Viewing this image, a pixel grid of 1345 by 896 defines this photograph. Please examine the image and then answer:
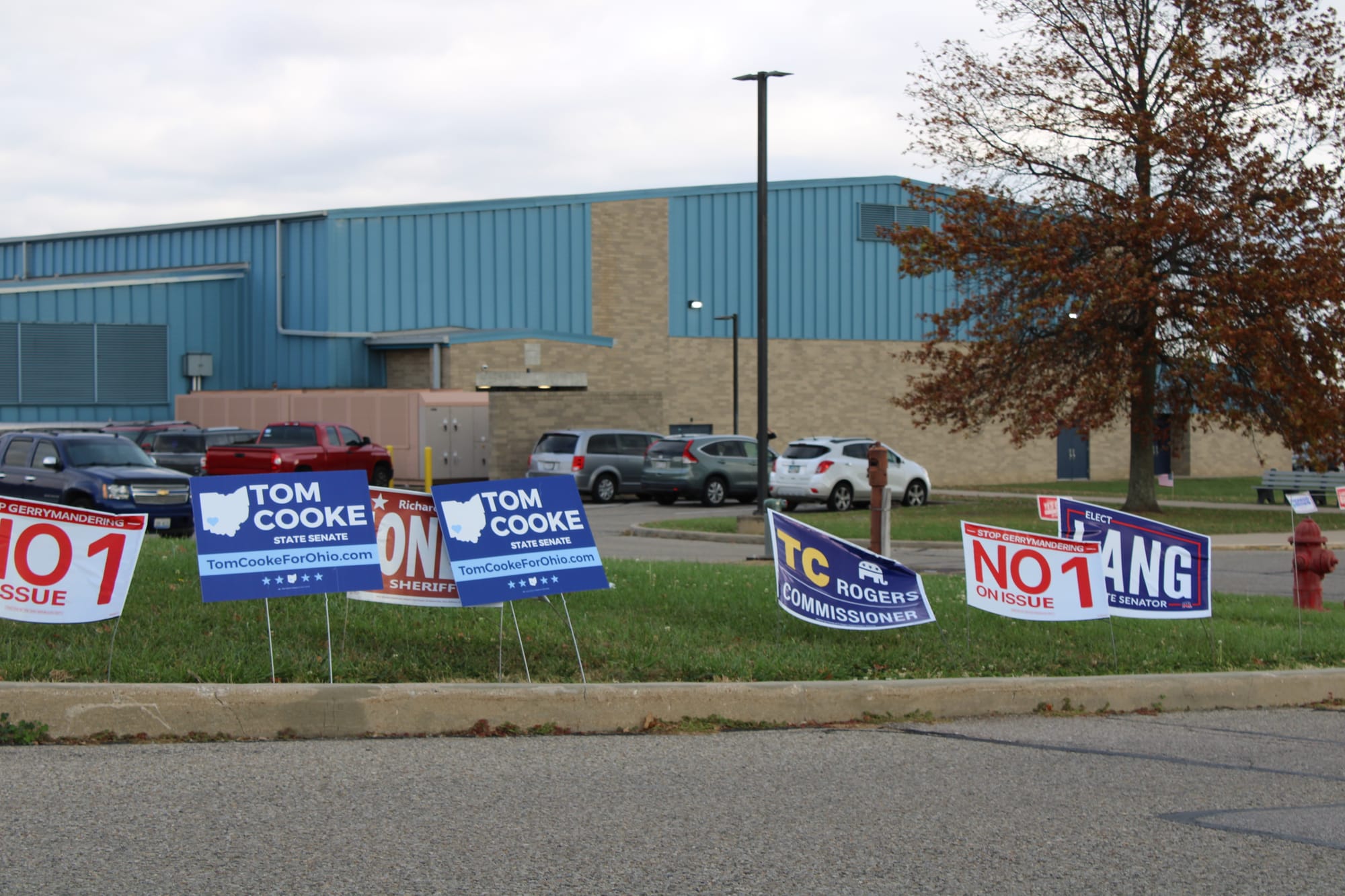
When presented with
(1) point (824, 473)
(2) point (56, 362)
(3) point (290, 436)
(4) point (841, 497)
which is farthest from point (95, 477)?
(2) point (56, 362)

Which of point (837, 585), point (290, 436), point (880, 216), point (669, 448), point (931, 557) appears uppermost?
point (880, 216)

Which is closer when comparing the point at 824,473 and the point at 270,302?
the point at 824,473

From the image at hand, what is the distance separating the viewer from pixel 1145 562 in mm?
10531

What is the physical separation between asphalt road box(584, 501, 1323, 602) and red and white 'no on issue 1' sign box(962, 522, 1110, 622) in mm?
5919

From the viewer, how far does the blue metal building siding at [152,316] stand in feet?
127

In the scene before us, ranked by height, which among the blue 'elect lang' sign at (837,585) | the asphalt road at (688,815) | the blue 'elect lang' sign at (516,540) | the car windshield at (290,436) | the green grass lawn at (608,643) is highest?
the car windshield at (290,436)

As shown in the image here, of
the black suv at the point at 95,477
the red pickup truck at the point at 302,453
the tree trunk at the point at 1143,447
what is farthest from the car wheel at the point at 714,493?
the black suv at the point at 95,477

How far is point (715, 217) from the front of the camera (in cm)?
4275

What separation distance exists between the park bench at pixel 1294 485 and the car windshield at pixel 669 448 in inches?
527

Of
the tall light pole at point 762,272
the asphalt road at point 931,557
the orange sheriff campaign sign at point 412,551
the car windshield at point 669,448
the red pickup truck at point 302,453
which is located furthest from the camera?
the car windshield at point 669,448

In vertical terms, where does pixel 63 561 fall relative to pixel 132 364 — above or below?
below

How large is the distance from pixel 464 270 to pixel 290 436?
1180 centimetres

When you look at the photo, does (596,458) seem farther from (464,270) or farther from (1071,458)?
(1071,458)

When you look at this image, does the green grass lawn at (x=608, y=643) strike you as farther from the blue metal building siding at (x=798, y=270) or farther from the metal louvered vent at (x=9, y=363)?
the blue metal building siding at (x=798, y=270)
